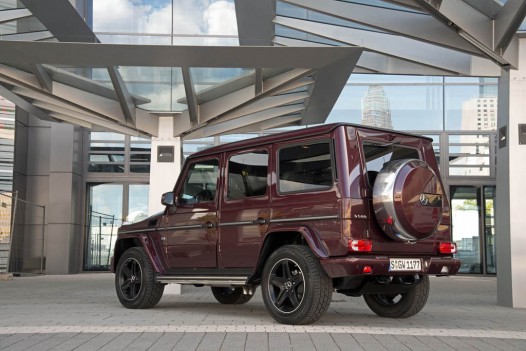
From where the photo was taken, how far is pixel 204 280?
7.90 metres

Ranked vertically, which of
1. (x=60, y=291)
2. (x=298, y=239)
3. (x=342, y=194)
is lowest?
(x=60, y=291)

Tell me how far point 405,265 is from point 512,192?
4.05 metres

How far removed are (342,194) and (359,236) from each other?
1.45 feet

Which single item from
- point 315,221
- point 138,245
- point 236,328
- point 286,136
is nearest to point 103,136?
point 138,245

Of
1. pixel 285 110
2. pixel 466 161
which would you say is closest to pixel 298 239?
pixel 285 110

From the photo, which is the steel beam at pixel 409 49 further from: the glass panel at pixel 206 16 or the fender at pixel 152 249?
the fender at pixel 152 249

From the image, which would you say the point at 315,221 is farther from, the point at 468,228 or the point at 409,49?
the point at 468,228

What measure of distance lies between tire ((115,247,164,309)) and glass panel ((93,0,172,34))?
15.3ft

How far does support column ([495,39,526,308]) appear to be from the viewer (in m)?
9.94

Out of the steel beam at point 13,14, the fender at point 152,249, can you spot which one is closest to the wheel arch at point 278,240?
the fender at point 152,249

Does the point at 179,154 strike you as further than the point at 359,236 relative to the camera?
Yes

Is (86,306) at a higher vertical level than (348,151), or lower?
lower

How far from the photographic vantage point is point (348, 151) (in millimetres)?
6746

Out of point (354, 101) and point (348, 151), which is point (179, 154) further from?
point (354, 101)
